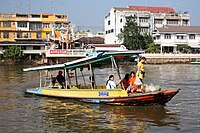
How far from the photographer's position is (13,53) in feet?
169

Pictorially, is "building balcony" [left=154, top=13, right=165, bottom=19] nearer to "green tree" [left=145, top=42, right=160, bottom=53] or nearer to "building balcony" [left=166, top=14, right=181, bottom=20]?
"building balcony" [left=166, top=14, right=181, bottom=20]

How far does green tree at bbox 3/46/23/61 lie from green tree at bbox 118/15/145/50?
17800 mm

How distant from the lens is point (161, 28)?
6128cm

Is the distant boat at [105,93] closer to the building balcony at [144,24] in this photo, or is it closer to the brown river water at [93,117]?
the brown river water at [93,117]

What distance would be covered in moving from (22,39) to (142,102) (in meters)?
48.1

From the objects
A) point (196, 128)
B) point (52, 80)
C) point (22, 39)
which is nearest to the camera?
point (196, 128)

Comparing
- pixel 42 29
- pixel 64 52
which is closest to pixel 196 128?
pixel 64 52

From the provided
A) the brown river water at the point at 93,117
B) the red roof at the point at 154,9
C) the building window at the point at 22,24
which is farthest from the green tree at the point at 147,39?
the brown river water at the point at 93,117

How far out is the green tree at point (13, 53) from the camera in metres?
51.5

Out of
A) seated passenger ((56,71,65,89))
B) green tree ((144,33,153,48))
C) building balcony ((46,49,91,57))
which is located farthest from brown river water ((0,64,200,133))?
green tree ((144,33,153,48))

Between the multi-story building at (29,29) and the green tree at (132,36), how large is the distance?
10.3 m

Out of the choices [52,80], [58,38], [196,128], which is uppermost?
[58,38]

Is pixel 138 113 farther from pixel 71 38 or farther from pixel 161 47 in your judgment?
pixel 161 47

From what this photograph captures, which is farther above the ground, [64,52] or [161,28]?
[161,28]
